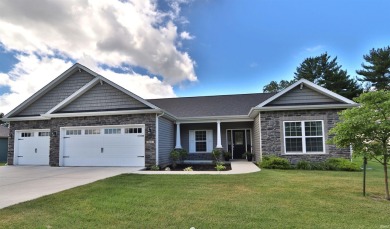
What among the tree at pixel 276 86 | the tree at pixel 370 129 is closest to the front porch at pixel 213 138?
the tree at pixel 370 129

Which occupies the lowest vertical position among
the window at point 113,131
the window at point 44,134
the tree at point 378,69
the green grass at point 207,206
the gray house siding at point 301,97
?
the green grass at point 207,206

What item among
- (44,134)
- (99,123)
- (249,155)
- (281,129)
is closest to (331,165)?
(281,129)

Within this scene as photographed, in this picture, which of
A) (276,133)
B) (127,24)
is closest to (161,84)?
(127,24)

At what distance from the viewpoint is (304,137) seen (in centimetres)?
1232

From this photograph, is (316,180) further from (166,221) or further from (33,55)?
(33,55)

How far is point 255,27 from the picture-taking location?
15703mm

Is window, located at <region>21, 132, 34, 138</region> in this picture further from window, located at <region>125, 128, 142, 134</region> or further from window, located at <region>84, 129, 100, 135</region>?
window, located at <region>125, 128, 142, 134</region>

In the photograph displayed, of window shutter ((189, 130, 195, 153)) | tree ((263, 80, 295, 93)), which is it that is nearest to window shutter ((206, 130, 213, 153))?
window shutter ((189, 130, 195, 153))

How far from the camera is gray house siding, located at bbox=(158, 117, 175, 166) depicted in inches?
511

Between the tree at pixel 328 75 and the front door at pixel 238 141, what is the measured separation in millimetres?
21559

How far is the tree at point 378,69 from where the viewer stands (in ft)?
99.1

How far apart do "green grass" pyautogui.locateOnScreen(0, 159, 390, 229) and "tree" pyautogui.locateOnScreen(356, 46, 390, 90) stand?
95.1 feet

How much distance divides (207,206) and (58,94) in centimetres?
1402

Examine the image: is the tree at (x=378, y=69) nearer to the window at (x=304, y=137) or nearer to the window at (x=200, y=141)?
the window at (x=304, y=137)
